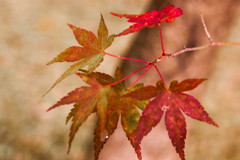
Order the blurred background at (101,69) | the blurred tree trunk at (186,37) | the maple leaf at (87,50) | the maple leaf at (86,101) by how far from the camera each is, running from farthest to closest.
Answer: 1. the blurred background at (101,69)
2. the blurred tree trunk at (186,37)
3. the maple leaf at (87,50)
4. the maple leaf at (86,101)

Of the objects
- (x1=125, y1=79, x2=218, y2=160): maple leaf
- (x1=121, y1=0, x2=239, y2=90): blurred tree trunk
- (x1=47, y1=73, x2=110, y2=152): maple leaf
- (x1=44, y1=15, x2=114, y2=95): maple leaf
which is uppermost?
(x1=121, y1=0, x2=239, y2=90): blurred tree trunk

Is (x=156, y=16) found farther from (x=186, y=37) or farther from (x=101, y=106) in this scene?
(x=186, y=37)

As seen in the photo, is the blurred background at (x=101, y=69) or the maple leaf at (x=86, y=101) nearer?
the maple leaf at (x=86, y=101)

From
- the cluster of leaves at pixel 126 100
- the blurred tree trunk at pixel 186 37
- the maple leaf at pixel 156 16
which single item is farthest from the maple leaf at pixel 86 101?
the blurred tree trunk at pixel 186 37

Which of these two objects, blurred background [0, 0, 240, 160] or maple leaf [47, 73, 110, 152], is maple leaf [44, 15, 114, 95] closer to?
maple leaf [47, 73, 110, 152]

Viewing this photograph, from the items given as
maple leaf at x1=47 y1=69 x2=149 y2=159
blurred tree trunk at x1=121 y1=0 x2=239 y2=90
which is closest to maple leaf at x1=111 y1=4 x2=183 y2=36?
maple leaf at x1=47 y1=69 x2=149 y2=159

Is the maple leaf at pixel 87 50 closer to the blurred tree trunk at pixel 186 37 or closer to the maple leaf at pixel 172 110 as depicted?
the maple leaf at pixel 172 110

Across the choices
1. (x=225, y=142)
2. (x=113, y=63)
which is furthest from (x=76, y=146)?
(x=225, y=142)

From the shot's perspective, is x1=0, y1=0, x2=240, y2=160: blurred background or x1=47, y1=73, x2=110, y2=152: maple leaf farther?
x1=0, y1=0, x2=240, y2=160: blurred background
